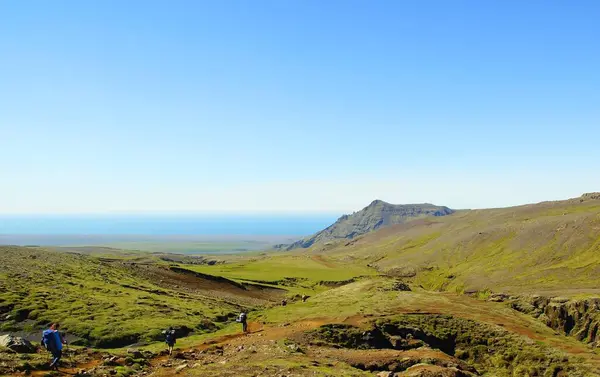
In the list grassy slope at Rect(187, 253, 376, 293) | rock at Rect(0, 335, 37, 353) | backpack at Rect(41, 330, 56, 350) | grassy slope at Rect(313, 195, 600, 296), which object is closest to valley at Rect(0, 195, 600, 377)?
rock at Rect(0, 335, 37, 353)

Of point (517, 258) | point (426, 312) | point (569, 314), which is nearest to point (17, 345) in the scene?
point (426, 312)

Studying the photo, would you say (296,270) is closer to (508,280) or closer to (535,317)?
(508,280)

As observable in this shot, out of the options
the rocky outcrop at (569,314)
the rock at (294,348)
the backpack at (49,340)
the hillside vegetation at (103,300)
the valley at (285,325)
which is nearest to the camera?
the backpack at (49,340)

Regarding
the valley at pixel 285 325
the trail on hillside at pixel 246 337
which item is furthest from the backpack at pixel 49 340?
the trail on hillside at pixel 246 337

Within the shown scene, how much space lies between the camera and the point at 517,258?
12494cm

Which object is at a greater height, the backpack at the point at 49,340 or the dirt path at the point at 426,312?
the backpack at the point at 49,340

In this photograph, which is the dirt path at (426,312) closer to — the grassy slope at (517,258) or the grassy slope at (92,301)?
the grassy slope at (92,301)

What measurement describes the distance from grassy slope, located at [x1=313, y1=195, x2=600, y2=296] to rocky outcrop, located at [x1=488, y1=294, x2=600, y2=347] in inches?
344

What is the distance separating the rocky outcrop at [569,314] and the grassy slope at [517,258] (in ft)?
28.6

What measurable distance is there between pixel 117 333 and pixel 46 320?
343 inches

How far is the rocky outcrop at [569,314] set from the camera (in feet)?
208

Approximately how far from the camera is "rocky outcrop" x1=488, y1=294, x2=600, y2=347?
63.2 m

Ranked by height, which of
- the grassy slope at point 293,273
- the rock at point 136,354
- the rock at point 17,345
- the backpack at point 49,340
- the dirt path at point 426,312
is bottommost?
the grassy slope at point 293,273

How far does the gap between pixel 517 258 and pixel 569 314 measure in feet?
201
